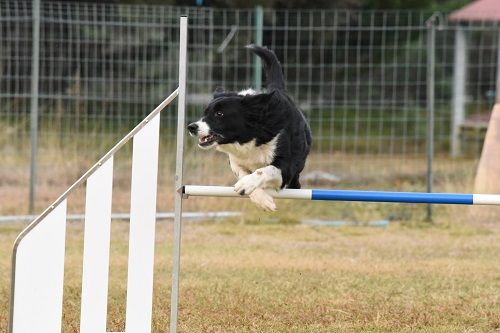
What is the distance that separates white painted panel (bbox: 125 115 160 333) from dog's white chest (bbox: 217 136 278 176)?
66 cm

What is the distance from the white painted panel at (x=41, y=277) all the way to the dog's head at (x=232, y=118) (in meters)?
0.85

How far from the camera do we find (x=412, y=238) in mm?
8352

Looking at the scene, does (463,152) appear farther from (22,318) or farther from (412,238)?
(22,318)

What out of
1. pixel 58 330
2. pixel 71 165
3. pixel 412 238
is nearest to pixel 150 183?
pixel 58 330

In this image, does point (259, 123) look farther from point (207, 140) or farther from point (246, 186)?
point (246, 186)

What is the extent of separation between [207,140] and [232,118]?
0.54ft

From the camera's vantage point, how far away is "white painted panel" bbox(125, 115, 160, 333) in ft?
13.5

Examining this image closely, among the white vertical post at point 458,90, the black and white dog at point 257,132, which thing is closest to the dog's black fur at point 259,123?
the black and white dog at point 257,132

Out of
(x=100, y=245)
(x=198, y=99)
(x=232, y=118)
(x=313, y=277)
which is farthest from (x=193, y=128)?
(x=198, y=99)

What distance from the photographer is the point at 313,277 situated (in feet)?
21.1

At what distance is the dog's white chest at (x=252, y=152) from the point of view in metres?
4.68

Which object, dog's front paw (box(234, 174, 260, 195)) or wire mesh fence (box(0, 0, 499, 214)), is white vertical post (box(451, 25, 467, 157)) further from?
dog's front paw (box(234, 174, 260, 195))

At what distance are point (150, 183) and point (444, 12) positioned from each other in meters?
16.0

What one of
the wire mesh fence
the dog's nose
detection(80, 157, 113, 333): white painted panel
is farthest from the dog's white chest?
the wire mesh fence
